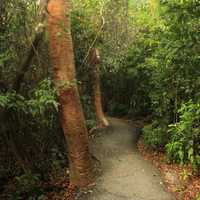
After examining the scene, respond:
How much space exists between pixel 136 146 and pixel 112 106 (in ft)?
26.3

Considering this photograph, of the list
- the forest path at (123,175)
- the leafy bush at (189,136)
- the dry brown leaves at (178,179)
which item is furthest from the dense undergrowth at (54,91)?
the forest path at (123,175)

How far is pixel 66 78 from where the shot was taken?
7.51 m

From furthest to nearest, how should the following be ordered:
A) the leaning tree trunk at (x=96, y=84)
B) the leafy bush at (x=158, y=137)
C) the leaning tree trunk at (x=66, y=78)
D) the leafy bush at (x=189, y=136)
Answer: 1. the leaning tree trunk at (x=96, y=84)
2. the leafy bush at (x=158, y=137)
3. the leafy bush at (x=189, y=136)
4. the leaning tree trunk at (x=66, y=78)

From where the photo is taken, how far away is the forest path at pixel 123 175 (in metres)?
7.76

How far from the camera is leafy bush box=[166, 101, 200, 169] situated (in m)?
8.48

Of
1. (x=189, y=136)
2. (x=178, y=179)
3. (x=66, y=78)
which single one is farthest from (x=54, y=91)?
(x=178, y=179)

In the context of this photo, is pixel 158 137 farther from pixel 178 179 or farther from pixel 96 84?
pixel 96 84

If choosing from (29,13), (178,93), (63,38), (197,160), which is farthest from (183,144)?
(29,13)

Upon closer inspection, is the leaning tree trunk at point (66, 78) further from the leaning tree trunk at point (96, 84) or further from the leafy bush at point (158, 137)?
the leaning tree trunk at point (96, 84)

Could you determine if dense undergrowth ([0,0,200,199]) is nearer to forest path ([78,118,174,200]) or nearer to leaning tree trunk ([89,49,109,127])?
forest path ([78,118,174,200])

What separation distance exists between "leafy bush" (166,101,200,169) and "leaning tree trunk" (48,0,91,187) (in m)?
2.46

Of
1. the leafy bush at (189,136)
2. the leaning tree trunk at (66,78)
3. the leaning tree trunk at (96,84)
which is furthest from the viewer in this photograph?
the leaning tree trunk at (96,84)

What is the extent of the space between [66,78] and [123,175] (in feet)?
9.88

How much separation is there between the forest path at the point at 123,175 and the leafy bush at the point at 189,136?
2.89ft
